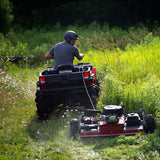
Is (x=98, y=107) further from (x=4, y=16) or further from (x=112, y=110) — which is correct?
(x=4, y=16)

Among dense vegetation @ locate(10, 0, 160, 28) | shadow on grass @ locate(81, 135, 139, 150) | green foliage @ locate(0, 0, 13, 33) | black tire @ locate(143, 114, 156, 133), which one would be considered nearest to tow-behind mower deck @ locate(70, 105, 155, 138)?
black tire @ locate(143, 114, 156, 133)

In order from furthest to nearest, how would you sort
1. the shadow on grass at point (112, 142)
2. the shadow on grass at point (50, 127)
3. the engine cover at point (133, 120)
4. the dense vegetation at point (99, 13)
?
the dense vegetation at point (99, 13), the shadow on grass at point (50, 127), the engine cover at point (133, 120), the shadow on grass at point (112, 142)

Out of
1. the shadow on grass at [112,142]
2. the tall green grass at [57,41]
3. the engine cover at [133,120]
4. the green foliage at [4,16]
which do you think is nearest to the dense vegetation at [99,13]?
the tall green grass at [57,41]

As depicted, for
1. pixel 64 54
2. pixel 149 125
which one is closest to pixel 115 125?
pixel 149 125

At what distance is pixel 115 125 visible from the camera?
23.5 feet

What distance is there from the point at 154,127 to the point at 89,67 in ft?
7.65

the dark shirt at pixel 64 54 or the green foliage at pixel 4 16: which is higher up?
the green foliage at pixel 4 16

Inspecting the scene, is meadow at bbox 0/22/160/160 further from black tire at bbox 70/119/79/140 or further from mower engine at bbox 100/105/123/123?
mower engine at bbox 100/105/123/123

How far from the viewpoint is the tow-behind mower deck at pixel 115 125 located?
7.11 metres

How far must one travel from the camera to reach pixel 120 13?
24.6m

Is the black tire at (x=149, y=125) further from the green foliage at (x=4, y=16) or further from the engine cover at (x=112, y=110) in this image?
the green foliage at (x=4, y=16)

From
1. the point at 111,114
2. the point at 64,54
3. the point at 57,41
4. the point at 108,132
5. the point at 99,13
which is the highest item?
the point at 99,13

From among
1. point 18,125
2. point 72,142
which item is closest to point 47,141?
point 72,142

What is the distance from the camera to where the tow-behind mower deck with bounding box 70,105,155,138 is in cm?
711
